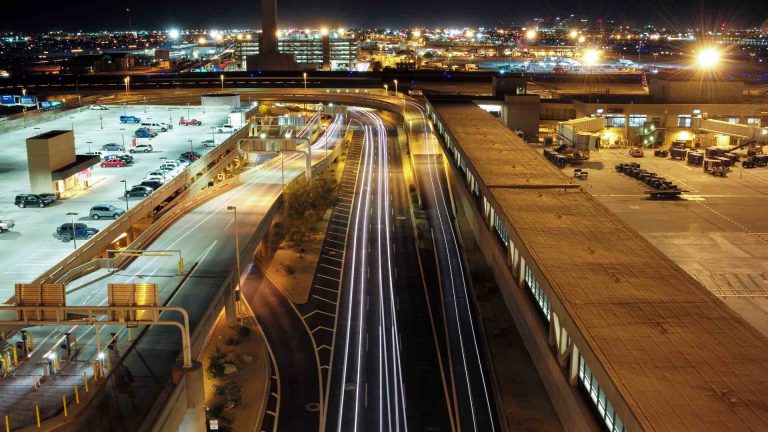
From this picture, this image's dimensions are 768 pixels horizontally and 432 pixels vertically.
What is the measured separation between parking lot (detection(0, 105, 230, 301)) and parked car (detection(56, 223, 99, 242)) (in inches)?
12.0

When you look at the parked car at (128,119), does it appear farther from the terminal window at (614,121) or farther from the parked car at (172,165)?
the terminal window at (614,121)

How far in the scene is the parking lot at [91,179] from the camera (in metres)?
A: 26.0

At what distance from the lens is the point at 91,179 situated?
38125 mm

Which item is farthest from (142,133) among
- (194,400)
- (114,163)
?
(194,400)

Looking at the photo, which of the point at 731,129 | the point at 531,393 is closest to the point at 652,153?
the point at 731,129

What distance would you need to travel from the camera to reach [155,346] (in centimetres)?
1717

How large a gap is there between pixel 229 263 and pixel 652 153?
40106mm

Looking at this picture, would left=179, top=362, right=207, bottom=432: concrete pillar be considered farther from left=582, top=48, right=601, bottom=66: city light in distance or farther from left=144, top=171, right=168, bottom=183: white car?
left=582, top=48, right=601, bottom=66: city light in distance

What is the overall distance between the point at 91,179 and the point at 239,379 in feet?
71.6

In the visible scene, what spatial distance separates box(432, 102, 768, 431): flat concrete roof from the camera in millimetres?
11586

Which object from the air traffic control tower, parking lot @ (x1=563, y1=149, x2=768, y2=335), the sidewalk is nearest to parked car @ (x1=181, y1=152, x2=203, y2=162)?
the sidewalk

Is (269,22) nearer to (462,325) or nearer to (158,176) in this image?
(158,176)

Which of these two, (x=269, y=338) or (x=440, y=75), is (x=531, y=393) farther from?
(x=440, y=75)

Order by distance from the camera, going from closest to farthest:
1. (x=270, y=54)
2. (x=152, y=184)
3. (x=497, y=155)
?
1. (x=497, y=155)
2. (x=152, y=184)
3. (x=270, y=54)
